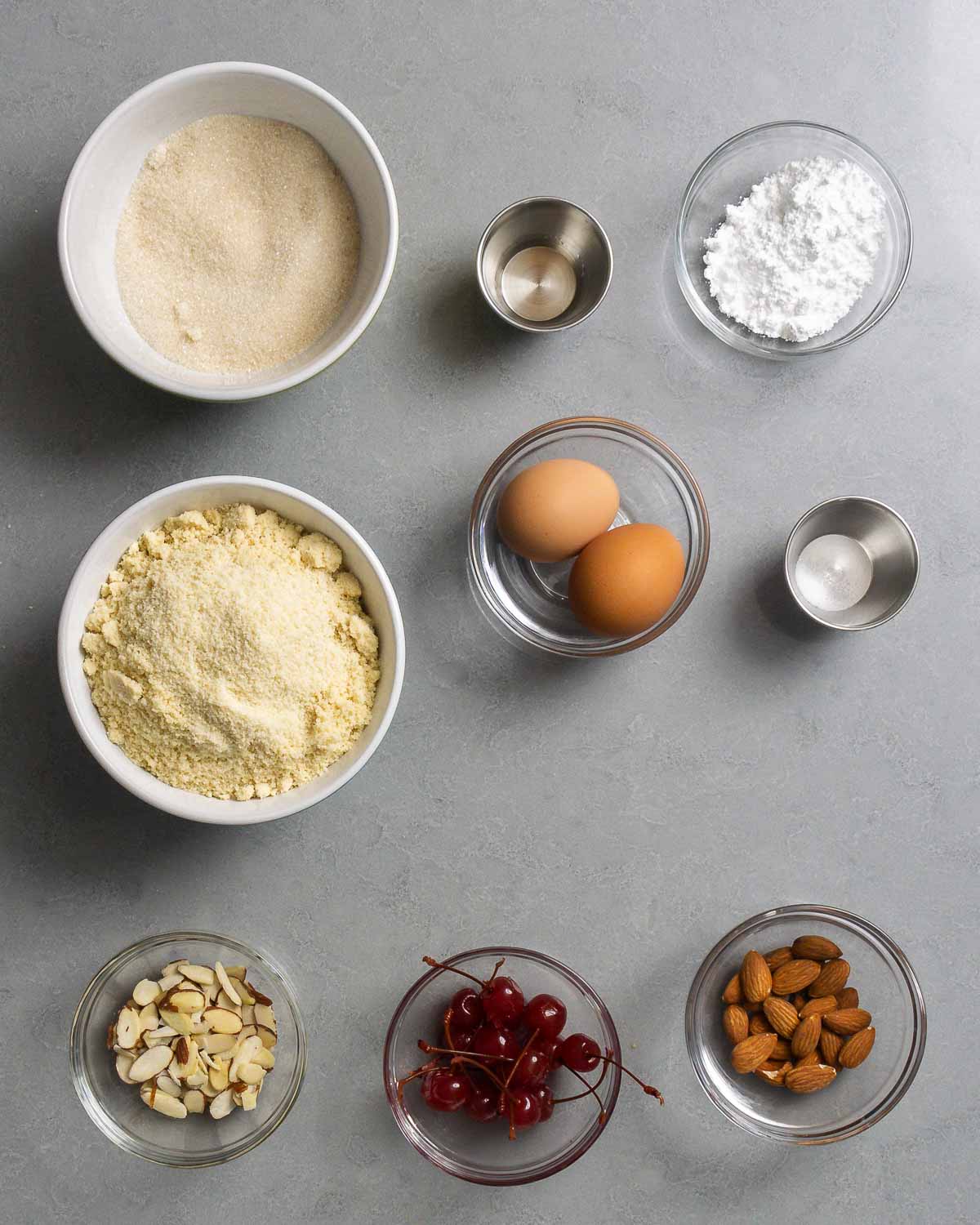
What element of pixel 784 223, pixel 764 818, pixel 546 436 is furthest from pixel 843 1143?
pixel 784 223

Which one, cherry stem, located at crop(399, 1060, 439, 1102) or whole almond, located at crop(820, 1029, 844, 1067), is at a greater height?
whole almond, located at crop(820, 1029, 844, 1067)

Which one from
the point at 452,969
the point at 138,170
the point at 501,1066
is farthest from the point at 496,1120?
the point at 138,170

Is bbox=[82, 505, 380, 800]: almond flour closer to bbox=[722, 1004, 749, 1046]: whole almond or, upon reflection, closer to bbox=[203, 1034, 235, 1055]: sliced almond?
bbox=[203, 1034, 235, 1055]: sliced almond

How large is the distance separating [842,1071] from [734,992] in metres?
0.21

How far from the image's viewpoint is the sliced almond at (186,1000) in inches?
50.9

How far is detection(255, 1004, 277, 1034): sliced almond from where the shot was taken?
1.33 metres

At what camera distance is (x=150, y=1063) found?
4.24 ft

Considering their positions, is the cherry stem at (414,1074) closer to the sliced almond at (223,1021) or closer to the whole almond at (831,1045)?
the sliced almond at (223,1021)

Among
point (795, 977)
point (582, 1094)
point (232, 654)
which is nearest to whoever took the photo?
point (232, 654)

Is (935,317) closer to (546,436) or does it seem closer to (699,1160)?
(546,436)

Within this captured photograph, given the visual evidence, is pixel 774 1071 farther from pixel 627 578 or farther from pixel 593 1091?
pixel 627 578

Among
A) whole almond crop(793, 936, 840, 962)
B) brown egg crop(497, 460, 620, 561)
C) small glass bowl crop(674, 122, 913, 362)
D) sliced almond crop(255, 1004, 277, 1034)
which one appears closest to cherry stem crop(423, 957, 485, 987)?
sliced almond crop(255, 1004, 277, 1034)

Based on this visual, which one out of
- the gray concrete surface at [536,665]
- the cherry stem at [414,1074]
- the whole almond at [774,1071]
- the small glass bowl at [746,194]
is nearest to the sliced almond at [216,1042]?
the gray concrete surface at [536,665]

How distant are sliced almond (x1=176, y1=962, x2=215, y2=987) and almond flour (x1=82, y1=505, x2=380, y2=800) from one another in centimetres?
30
